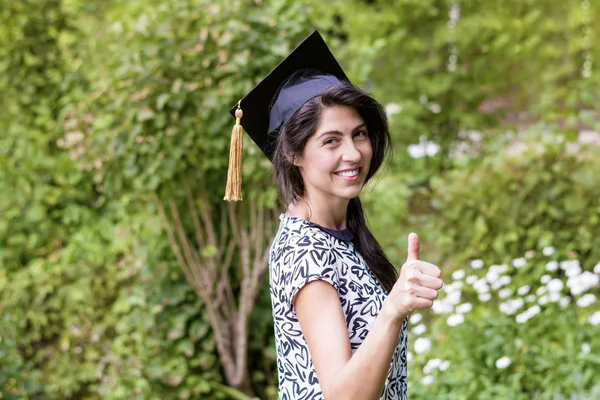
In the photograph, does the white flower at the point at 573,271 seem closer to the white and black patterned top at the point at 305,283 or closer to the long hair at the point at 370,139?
the long hair at the point at 370,139

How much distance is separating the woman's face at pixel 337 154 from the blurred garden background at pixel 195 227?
4.89 ft

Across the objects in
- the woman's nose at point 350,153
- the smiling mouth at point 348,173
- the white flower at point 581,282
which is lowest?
the white flower at point 581,282

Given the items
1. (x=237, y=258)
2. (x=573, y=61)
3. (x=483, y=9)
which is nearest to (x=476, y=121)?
(x=483, y=9)

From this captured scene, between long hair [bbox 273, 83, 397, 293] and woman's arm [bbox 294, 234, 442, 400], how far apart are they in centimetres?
39

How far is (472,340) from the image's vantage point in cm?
357

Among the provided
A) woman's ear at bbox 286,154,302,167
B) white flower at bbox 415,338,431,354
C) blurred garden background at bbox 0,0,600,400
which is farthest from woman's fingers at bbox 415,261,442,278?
white flower at bbox 415,338,431,354

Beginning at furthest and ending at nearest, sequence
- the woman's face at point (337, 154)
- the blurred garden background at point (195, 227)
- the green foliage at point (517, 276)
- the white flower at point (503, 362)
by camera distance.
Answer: the blurred garden background at point (195, 227), the green foliage at point (517, 276), the white flower at point (503, 362), the woman's face at point (337, 154)

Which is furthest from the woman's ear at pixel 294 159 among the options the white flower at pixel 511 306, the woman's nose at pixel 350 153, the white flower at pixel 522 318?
the white flower at pixel 511 306

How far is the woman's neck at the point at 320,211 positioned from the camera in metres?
1.65

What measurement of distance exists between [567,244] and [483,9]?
315cm

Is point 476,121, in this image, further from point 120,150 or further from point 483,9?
point 120,150

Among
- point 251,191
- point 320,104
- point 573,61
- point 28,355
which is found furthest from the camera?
point 573,61

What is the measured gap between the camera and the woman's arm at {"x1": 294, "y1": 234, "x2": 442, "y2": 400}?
50.8 inches

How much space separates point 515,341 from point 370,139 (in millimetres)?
2082
